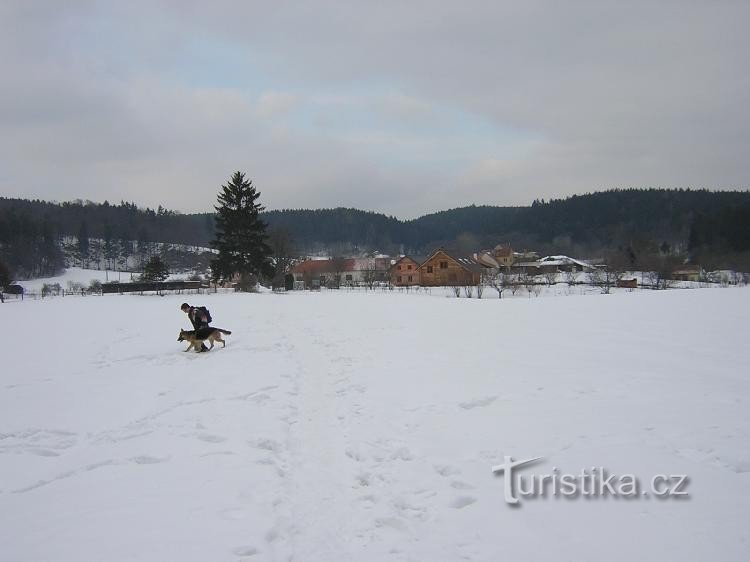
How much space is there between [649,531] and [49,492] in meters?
5.39

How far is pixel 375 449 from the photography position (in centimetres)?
491

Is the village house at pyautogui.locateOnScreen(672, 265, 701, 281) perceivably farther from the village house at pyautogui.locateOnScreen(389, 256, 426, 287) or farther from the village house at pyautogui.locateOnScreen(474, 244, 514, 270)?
the village house at pyautogui.locateOnScreen(389, 256, 426, 287)

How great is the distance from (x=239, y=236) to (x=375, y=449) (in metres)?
37.6

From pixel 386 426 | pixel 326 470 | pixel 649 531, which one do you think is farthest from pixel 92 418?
pixel 649 531

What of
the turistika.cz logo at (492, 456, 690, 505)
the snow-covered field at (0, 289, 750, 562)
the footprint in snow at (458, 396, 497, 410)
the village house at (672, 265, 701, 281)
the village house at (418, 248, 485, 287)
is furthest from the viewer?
the village house at (418, 248, 485, 287)

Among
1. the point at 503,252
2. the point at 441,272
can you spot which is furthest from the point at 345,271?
the point at 503,252

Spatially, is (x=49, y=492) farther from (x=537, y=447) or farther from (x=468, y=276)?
(x=468, y=276)

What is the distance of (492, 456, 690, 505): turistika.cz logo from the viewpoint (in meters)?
3.65

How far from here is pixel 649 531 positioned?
10.2 feet

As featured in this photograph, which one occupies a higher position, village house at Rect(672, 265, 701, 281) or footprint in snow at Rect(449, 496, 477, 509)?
village house at Rect(672, 265, 701, 281)

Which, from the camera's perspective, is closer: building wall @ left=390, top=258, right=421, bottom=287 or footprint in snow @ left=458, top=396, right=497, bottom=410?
footprint in snow @ left=458, top=396, right=497, bottom=410

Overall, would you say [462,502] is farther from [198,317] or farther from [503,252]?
[503,252]

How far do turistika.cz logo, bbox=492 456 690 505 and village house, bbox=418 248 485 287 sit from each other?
57210mm

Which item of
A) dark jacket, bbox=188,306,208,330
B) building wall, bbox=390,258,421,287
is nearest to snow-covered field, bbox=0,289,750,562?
dark jacket, bbox=188,306,208,330
